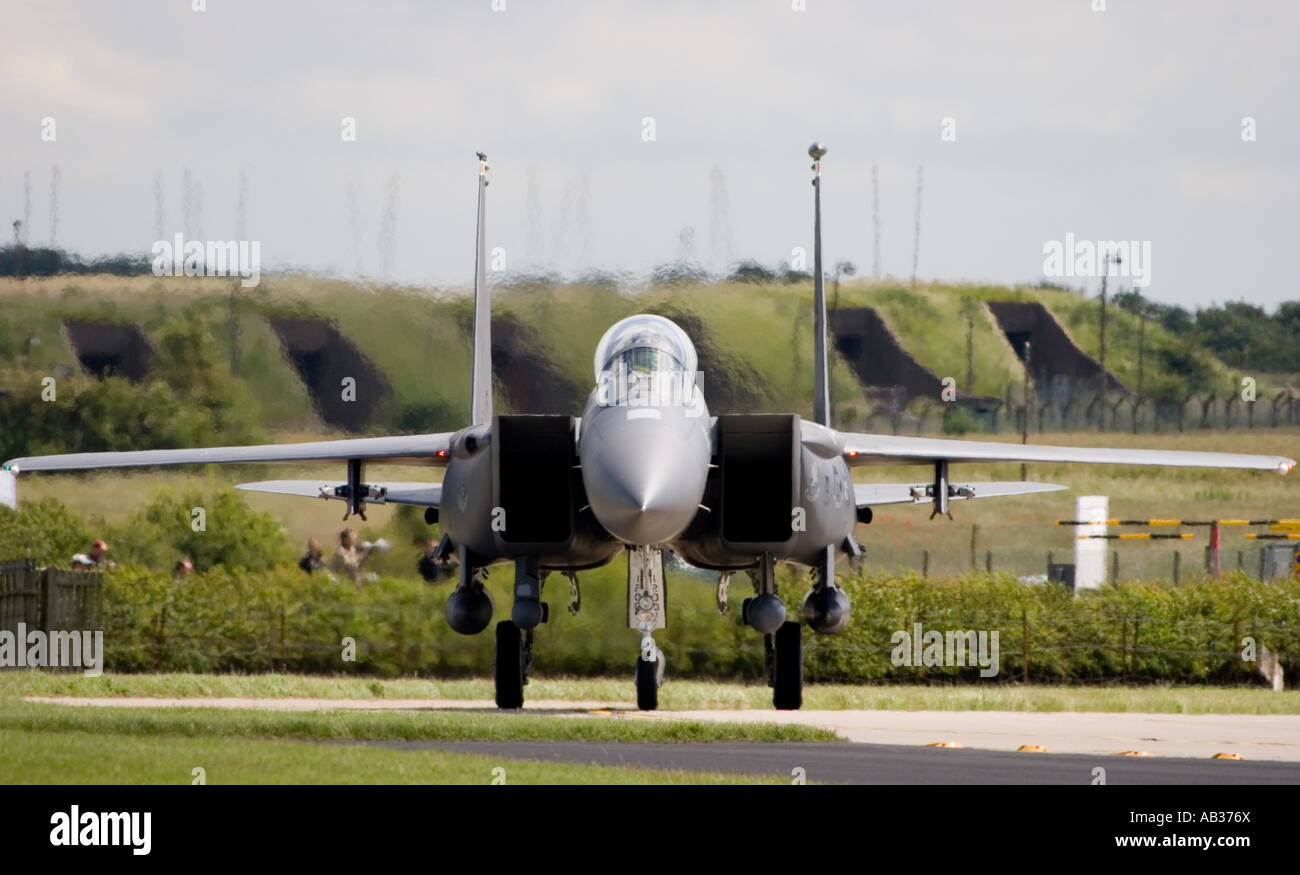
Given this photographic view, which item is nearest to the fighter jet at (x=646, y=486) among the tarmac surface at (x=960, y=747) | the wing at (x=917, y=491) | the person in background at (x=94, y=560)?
the wing at (x=917, y=491)

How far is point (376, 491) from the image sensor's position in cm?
1745

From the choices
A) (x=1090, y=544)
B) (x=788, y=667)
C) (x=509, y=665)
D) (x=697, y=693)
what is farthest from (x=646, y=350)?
(x=1090, y=544)

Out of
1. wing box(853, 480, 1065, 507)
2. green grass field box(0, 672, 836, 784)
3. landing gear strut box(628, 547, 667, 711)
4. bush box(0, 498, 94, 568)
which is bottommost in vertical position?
green grass field box(0, 672, 836, 784)

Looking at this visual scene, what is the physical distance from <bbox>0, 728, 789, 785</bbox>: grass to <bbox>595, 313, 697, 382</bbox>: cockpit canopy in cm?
422

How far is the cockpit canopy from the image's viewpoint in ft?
47.3

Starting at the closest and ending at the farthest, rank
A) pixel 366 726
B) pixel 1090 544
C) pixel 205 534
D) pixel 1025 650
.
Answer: pixel 366 726, pixel 205 534, pixel 1025 650, pixel 1090 544

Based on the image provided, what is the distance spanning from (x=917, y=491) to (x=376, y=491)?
5.32 m

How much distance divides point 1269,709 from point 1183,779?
27.9 feet

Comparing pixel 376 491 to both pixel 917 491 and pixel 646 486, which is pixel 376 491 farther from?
pixel 917 491

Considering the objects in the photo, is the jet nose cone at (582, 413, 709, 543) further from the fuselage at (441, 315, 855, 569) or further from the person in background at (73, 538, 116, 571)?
the person in background at (73, 538, 116, 571)

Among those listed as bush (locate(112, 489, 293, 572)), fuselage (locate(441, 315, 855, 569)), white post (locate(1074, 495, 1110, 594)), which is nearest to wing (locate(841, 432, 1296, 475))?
fuselage (locate(441, 315, 855, 569))

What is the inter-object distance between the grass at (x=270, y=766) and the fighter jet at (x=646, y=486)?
Answer: 3333 millimetres
